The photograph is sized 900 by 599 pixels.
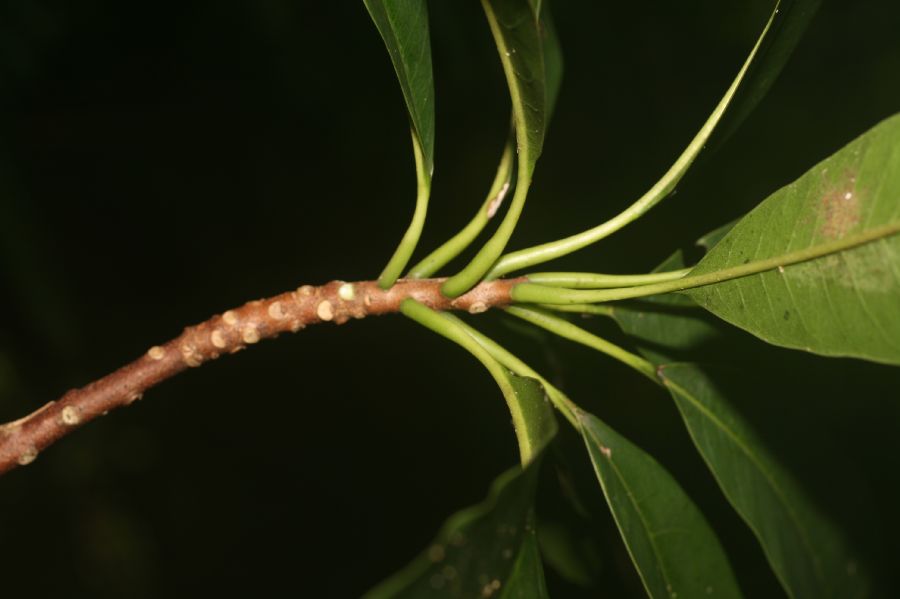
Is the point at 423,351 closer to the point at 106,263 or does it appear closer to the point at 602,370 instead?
the point at 106,263

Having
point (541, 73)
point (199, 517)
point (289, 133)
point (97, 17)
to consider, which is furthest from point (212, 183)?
point (541, 73)

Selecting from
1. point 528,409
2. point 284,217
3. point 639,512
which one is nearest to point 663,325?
point 639,512

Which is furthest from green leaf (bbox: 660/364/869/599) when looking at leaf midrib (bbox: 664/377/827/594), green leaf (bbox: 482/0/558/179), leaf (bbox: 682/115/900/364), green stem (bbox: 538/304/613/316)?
green leaf (bbox: 482/0/558/179)

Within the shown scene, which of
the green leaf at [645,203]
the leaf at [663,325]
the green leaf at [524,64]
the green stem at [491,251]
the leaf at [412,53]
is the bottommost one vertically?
the leaf at [663,325]

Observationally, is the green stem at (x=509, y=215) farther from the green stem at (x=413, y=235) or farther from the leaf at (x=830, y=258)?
the leaf at (x=830, y=258)

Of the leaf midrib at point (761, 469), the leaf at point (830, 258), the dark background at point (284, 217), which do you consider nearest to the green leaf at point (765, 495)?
the leaf midrib at point (761, 469)

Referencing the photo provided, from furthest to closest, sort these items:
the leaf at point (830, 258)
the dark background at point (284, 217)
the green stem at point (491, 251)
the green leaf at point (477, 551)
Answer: the dark background at point (284, 217), the green stem at point (491, 251), the leaf at point (830, 258), the green leaf at point (477, 551)
